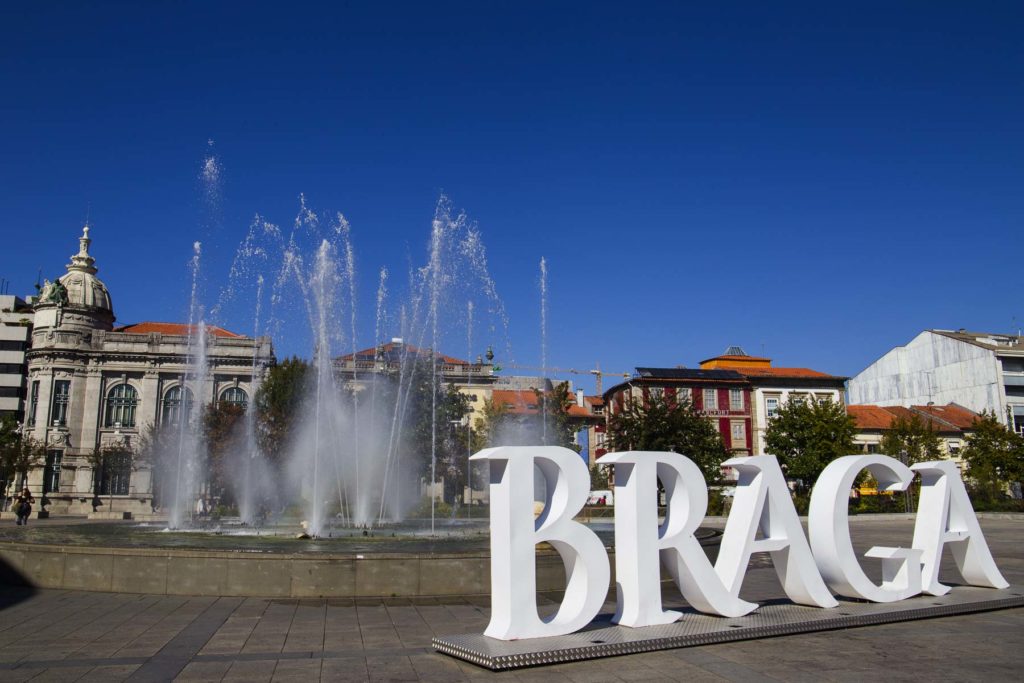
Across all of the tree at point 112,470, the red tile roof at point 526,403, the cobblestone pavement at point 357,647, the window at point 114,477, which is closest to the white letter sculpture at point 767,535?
the cobblestone pavement at point 357,647

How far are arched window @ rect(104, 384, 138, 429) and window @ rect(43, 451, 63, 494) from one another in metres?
4.26

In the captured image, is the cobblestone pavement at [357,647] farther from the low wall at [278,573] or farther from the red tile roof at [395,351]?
the red tile roof at [395,351]

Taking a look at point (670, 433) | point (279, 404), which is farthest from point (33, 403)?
point (670, 433)

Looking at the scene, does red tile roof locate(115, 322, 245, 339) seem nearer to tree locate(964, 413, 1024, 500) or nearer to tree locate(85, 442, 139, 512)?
tree locate(85, 442, 139, 512)

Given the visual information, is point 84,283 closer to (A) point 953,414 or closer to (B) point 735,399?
(B) point 735,399

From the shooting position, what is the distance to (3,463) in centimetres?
4484

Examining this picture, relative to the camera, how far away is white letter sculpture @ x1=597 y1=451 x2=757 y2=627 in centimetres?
877

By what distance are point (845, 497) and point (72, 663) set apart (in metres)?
9.04

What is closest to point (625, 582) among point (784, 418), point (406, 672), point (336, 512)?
point (406, 672)

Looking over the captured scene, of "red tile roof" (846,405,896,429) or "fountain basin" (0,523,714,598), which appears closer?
"fountain basin" (0,523,714,598)

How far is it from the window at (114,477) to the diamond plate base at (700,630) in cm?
5940

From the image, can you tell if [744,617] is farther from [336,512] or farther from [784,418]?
[784,418]

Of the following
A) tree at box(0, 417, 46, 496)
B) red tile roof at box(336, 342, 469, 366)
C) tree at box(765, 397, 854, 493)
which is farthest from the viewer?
tree at box(765, 397, 854, 493)

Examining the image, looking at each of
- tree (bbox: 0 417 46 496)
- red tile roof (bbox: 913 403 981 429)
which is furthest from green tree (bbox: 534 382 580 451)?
red tile roof (bbox: 913 403 981 429)
